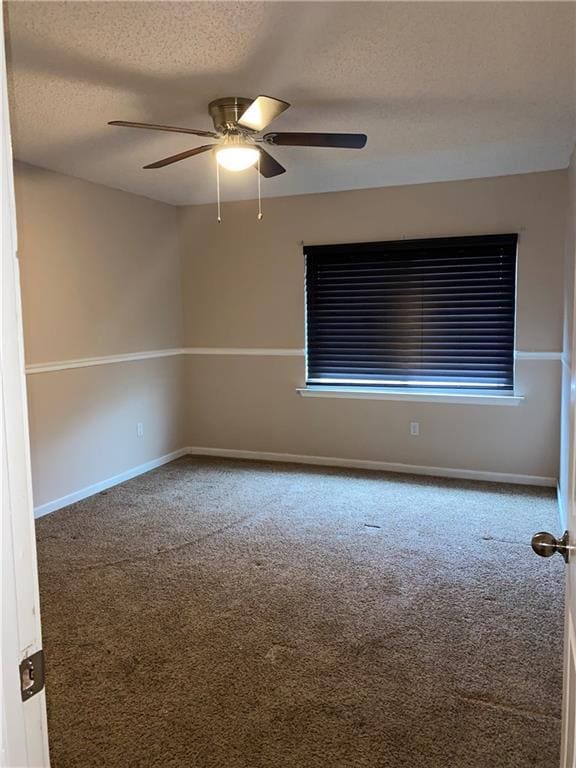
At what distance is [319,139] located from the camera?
2.72 metres

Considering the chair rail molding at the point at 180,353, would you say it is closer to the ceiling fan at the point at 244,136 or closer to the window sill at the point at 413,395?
the window sill at the point at 413,395

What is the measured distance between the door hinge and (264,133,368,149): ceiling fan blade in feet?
8.02

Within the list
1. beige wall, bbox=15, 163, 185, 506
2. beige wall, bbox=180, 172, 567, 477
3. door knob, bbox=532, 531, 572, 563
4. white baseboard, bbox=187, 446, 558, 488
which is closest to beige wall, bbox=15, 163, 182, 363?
beige wall, bbox=15, 163, 185, 506

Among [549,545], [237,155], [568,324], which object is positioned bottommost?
[549,545]

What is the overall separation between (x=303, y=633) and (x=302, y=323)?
3097 mm

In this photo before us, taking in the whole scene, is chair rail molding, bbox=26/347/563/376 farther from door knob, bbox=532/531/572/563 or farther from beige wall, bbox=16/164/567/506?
door knob, bbox=532/531/572/563

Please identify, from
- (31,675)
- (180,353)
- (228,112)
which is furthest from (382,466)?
(31,675)

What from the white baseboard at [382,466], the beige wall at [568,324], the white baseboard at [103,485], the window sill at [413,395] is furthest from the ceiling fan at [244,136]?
the white baseboard at [382,466]

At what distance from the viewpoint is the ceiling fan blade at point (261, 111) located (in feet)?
7.80

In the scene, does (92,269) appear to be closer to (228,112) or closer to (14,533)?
(228,112)

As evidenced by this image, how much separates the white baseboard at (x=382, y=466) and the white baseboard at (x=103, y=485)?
1.13 feet

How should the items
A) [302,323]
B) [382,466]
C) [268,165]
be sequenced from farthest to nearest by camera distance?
[302,323] < [382,466] < [268,165]

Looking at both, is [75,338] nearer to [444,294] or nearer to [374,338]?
[374,338]

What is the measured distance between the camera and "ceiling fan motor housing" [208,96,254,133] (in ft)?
9.08
